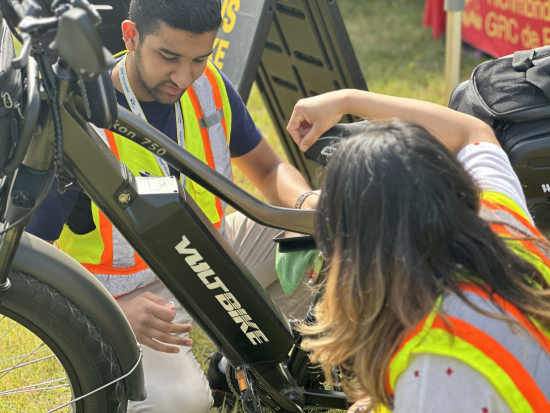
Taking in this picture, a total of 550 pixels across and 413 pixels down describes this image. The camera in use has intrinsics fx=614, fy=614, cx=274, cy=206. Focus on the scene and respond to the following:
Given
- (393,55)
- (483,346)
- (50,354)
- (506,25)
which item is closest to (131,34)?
(50,354)

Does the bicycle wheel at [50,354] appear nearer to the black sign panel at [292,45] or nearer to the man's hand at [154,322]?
the man's hand at [154,322]

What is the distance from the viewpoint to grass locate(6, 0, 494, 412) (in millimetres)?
4379

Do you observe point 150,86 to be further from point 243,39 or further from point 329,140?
point 243,39

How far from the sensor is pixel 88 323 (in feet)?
4.30

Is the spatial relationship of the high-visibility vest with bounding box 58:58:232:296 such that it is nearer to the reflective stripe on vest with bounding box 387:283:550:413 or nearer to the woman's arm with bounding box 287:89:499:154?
the woman's arm with bounding box 287:89:499:154

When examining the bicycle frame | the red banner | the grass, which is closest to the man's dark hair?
the bicycle frame

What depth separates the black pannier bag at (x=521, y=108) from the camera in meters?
1.57

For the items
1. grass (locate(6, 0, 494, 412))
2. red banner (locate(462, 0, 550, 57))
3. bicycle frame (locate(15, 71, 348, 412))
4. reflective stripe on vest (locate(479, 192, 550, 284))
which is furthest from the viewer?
grass (locate(6, 0, 494, 412))

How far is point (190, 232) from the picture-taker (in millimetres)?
1354

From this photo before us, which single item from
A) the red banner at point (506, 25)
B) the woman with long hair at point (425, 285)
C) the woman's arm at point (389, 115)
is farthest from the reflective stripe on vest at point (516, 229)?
the red banner at point (506, 25)

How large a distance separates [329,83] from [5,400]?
5.58 feet

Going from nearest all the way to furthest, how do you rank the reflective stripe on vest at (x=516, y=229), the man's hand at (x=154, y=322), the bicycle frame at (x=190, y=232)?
1. the reflective stripe on vest at (x=516, y=229)
2. the bicycle frame at (x=190, y=232)
3. the man's hand at (x=154, y=322)

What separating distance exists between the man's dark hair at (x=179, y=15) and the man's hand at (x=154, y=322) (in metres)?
0.77

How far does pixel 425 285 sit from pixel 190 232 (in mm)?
600
